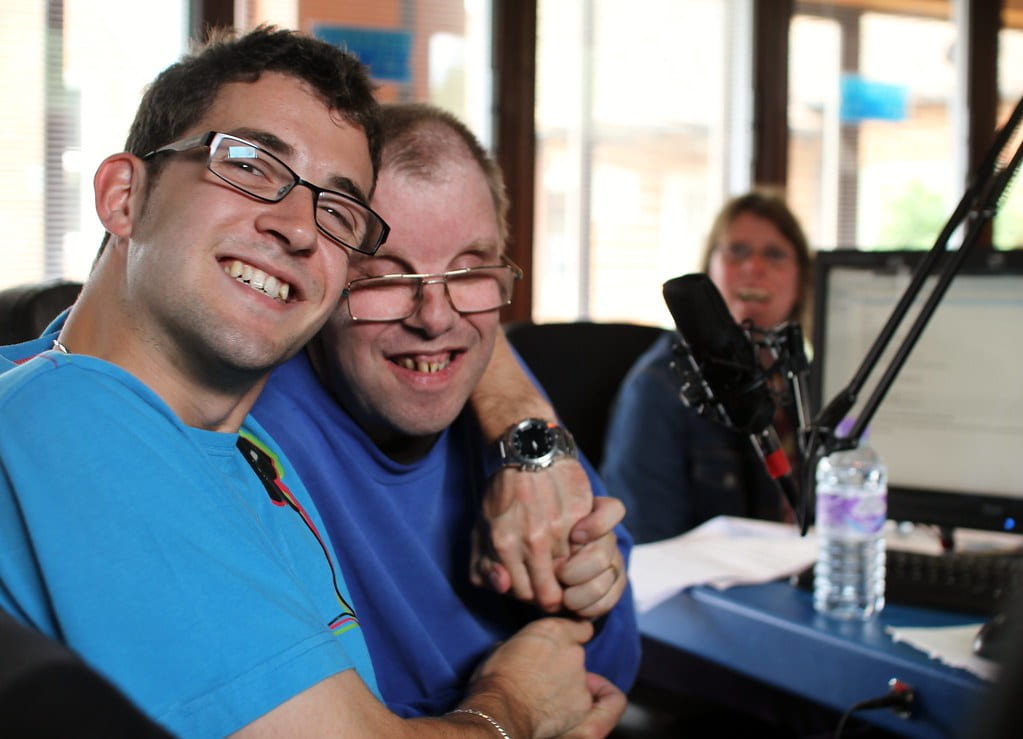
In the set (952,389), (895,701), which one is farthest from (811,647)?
(952,389)

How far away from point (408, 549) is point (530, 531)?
6.6 inches

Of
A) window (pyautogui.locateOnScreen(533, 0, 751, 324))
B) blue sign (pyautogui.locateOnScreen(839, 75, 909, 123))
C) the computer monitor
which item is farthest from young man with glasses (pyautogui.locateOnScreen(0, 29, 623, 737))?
blue sign (pyautogui.locateOnScreen(839, 75, 909, 123))

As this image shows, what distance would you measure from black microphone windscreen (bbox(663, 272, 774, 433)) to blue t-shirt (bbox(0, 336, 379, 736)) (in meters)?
0.54

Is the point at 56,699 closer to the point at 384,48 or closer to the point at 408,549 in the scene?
the point at 408,549

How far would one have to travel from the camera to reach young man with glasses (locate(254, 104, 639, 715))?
131 centimetres

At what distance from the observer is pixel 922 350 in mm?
1806

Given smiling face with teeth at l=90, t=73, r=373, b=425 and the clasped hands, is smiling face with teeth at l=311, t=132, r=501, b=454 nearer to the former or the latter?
the clasped hands

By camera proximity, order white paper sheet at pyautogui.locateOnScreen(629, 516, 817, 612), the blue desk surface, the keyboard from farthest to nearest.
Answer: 1. white paper sheet at pyautogui.locateOnScreen(629, 516, 817, 612)
2. the keyboard
3. the blue desk surface

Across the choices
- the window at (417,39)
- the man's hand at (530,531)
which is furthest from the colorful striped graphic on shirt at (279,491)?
the window at (417,39)

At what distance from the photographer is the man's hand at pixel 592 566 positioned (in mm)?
1328

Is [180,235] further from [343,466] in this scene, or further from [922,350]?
[922,350]

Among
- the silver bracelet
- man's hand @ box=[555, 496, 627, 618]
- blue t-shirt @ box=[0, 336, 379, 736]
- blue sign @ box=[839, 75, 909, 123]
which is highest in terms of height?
blue sign @ box=[839, 75, 909, 123]

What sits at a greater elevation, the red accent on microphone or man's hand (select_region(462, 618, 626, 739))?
the red accent on microphone

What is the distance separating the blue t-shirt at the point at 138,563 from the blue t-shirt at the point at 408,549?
44 centimetres
